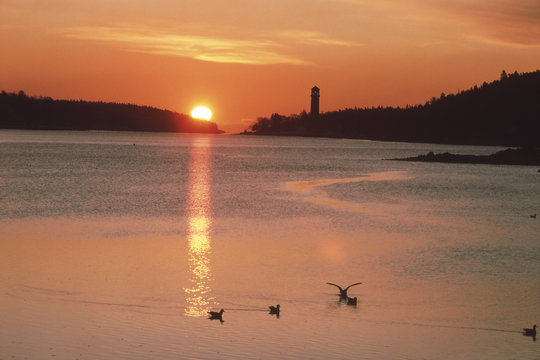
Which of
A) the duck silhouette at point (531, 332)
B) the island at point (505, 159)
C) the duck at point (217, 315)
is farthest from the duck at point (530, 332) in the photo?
the island at point (505, 159)

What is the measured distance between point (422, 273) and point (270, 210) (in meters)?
20.6

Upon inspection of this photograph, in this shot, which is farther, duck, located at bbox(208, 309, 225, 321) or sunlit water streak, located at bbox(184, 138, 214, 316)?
sunlit water streak, located at bbox(184, 138, 214, 316)

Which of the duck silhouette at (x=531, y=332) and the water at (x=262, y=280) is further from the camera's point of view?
the duck silhouette at (x=531, y=332)

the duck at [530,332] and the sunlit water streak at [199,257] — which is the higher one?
the duck at [530,332]

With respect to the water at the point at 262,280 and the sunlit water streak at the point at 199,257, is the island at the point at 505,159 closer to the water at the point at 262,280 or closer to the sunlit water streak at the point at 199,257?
the water at the point at 262,280

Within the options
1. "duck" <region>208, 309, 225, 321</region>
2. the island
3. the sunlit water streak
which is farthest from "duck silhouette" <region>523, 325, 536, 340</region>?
the island

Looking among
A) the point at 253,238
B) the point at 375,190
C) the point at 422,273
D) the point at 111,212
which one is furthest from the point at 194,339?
the point at 375,190

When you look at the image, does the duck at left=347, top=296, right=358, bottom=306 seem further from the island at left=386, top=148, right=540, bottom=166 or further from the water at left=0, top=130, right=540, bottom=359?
the island at left=386, top=148, right=540, bottom=166

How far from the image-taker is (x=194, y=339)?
46.5 ft

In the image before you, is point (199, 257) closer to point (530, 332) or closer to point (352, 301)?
point (352, 301)

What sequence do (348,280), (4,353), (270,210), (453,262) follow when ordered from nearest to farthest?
1. (4,353)
2. (348,280)
3. (453,262)
4. (270,210)

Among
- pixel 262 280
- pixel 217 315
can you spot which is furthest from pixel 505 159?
pixel 217 315

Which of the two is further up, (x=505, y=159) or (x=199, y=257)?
(x=505, y=159)

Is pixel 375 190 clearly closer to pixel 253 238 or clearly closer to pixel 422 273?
pixel 253 238
